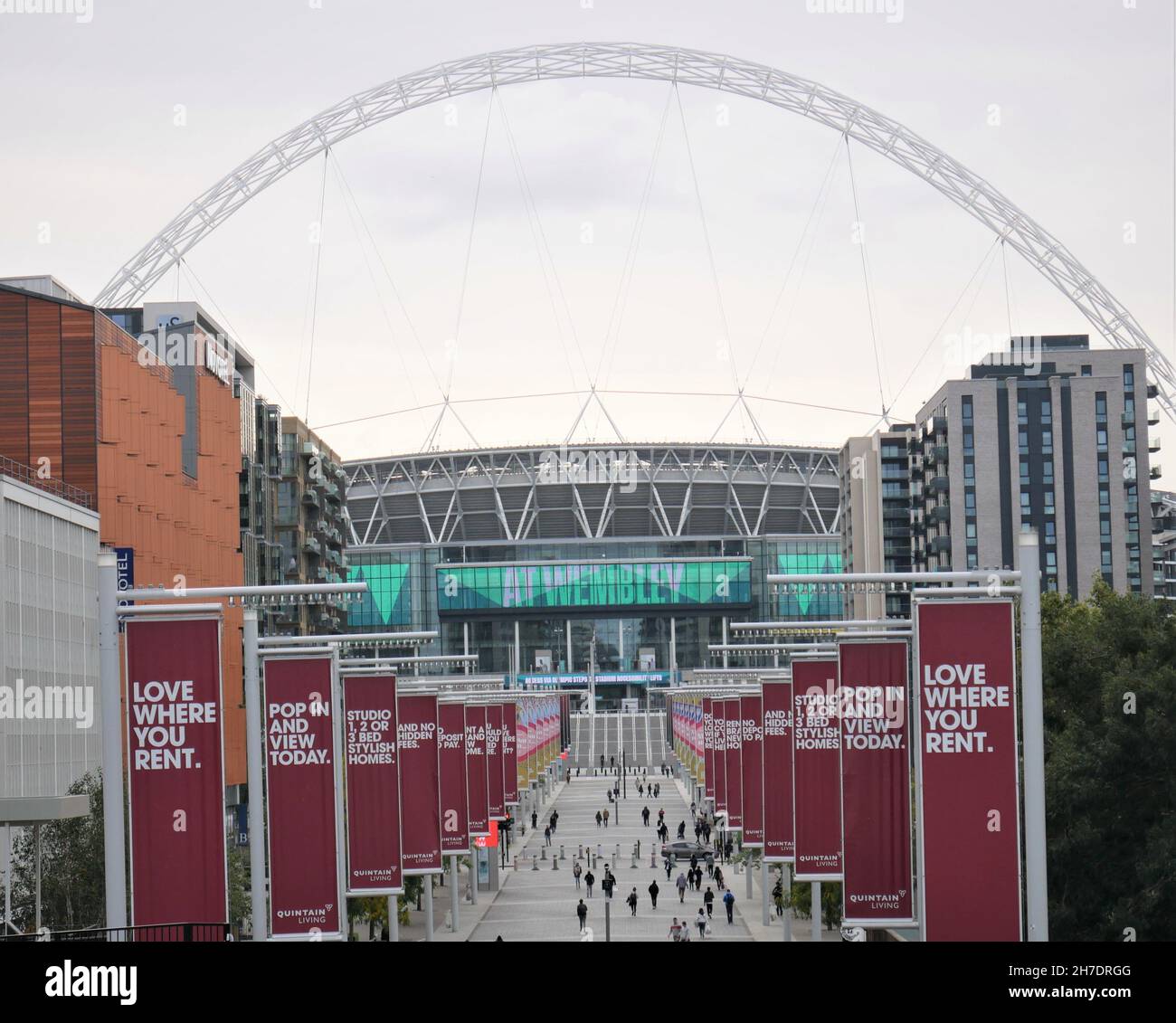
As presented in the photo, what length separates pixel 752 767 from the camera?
161ft

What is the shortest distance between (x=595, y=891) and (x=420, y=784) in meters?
28.7

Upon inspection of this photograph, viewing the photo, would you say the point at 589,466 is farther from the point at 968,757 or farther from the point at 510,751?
the point at 968,757

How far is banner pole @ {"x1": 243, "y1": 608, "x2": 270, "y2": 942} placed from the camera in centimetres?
2592

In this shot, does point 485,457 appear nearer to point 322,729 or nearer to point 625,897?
point 625,897

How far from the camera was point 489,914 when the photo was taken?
60.2m

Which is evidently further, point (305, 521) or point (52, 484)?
point (305, 521)

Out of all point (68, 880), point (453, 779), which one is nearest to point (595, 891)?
point (453, 779)

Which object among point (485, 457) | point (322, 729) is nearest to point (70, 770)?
point (322, 729)

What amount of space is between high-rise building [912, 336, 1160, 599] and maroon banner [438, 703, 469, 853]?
290 ft

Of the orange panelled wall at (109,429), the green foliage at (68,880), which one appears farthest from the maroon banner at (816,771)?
the orange panelled wall at (109,429)

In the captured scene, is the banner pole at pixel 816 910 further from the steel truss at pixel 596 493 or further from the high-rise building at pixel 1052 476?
the steel truss at pixel 596 493

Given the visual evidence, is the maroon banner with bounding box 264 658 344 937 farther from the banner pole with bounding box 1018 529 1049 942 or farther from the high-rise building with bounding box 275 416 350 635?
the high-rise building with bounding box 275 416 350 635

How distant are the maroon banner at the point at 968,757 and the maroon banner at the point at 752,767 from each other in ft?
84.4
